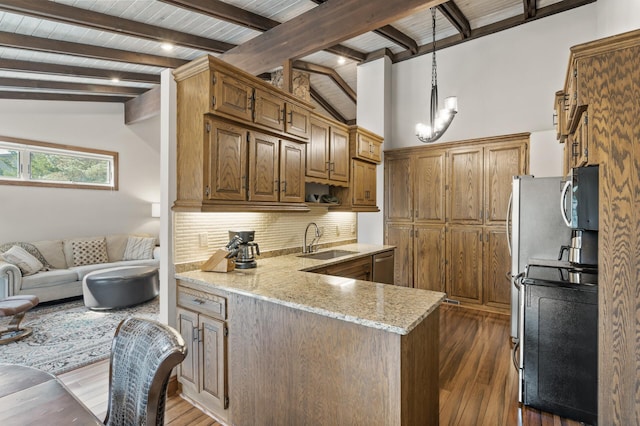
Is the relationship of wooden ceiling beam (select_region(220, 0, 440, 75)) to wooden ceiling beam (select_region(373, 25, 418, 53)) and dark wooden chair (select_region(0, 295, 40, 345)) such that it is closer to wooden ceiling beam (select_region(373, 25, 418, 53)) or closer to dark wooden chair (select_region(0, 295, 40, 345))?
wooden ceiling beam (select_region(373, 25, 418, 53))

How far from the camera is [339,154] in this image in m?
3.76

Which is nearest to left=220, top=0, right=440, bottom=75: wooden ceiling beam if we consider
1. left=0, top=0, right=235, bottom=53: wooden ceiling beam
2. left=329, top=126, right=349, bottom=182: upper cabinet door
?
left=0, top=0, right=235, bottom=53: wooden ceiling beam

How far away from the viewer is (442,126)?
3.32 meters

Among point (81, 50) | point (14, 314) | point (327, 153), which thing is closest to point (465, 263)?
point (327, 153)

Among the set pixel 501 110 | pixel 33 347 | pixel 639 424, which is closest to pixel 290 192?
pixel 639 424

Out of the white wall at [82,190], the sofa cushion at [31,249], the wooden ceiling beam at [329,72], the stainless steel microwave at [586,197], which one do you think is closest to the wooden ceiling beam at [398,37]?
the wooden ceiling beam at [329,72]

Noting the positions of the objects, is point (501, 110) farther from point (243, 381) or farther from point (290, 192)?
point (243, 381)

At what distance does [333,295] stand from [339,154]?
2.32 meters

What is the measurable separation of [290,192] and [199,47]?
2.37 metres

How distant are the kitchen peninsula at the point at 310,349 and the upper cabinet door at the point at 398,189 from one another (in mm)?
3199

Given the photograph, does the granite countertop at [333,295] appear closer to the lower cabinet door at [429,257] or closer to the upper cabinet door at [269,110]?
the upper cabinet door at [269,110]

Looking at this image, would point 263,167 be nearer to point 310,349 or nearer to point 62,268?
point 310,349

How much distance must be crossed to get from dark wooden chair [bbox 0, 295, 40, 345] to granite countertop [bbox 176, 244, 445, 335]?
235 cm

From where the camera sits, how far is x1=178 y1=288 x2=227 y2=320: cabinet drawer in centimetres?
202
